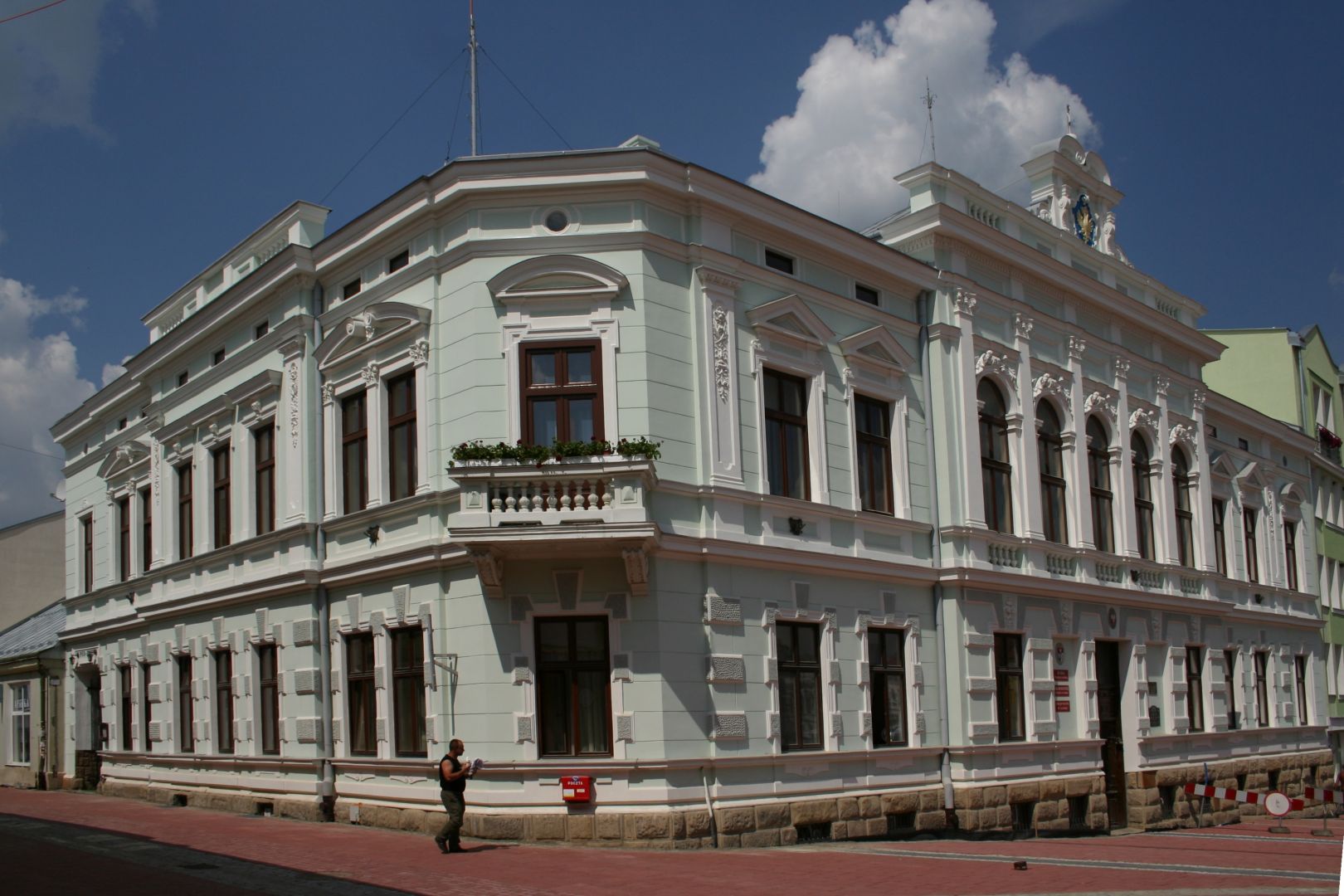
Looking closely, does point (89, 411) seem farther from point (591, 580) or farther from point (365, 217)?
point (591, 580)

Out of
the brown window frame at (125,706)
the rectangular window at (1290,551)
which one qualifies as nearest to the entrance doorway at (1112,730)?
the rectangular window at (1290,551)

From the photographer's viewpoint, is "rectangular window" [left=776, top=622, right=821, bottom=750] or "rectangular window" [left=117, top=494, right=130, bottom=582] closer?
"rectangular window" [left=776, top=622, right=821, bottom=750]

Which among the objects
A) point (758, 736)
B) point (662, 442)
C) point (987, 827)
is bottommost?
point (987, 827)

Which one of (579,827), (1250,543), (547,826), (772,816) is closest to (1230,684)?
(1250,543)

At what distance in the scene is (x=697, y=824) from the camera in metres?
18.4

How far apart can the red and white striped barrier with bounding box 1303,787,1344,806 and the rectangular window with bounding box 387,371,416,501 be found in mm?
16609

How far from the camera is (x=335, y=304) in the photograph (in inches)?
904

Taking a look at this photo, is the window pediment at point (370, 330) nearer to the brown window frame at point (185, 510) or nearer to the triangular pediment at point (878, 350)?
the brown window frame at point (185, 510)

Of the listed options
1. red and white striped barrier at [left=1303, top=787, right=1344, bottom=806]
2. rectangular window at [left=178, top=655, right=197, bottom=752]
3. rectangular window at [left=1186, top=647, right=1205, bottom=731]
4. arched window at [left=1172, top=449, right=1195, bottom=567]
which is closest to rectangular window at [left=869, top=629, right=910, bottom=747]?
red and white striped barrier at [left=1303, top=787, right=1344, bottom=806]

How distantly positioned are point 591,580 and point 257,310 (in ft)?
34.1

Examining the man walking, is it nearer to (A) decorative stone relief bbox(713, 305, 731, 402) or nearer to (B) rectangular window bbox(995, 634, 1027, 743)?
(A) decorative stone relief bbox(713, 305, 731, 402)

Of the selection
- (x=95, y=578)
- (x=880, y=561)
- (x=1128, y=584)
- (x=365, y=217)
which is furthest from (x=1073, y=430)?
(x=95, y=578)

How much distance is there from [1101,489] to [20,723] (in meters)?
28.1

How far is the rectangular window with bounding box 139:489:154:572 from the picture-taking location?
30.1 m
